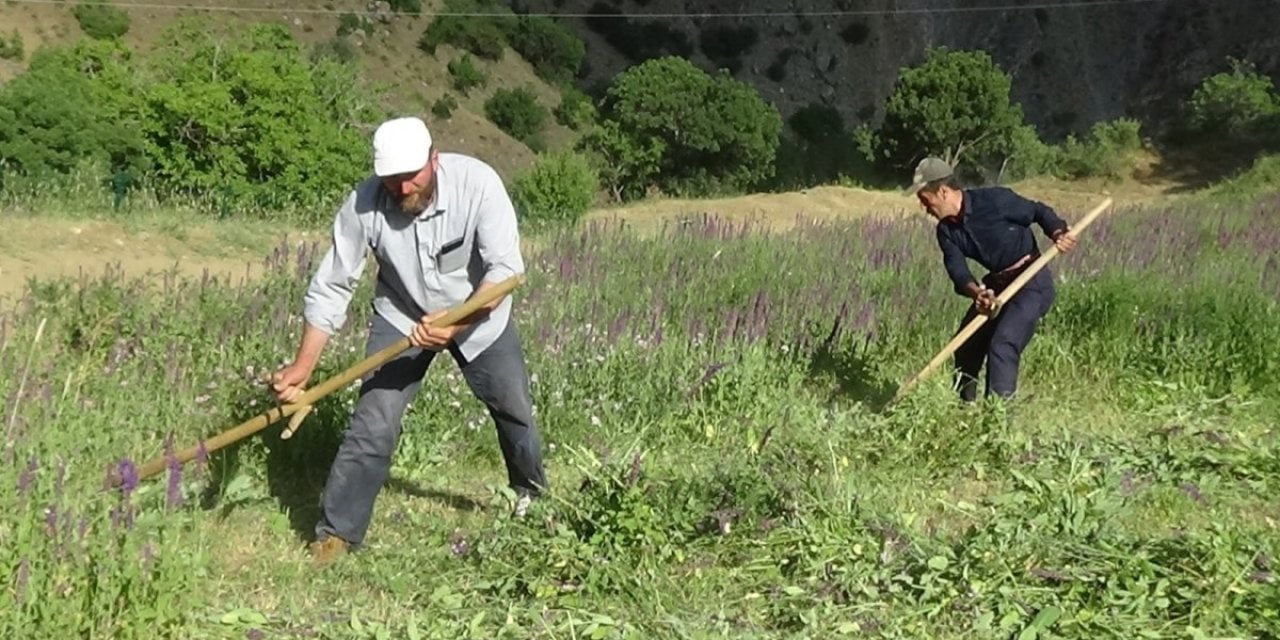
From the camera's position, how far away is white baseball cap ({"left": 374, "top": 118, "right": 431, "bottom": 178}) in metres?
3.78

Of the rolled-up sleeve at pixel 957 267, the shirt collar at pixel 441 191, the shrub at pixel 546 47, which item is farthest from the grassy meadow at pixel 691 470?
the shrub at pixel 546 47

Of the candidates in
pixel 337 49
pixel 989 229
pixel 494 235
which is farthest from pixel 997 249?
pixel 337 49

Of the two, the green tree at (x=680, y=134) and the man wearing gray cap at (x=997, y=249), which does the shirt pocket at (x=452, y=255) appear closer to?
the man wearing gray cap at (x=997, y=249)

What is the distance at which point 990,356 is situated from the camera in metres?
5.75

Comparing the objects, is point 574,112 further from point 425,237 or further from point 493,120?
point 425,237

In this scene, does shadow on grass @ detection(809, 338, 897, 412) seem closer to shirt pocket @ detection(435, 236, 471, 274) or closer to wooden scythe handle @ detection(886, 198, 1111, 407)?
wooden scythe handle @ detection(886, 198, 1111, 407)

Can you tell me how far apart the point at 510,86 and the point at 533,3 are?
6112 mm

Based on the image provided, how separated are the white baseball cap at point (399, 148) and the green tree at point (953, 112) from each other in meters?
39.0

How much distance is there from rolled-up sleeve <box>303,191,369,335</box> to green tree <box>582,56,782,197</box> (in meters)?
35.4

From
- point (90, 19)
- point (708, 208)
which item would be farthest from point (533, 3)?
point (708, 208)

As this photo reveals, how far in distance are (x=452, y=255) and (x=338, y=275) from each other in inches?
14.6

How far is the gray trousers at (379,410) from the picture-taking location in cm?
427

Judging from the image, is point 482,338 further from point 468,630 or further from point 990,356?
point 990,356

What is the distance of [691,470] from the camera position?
4777 mm
